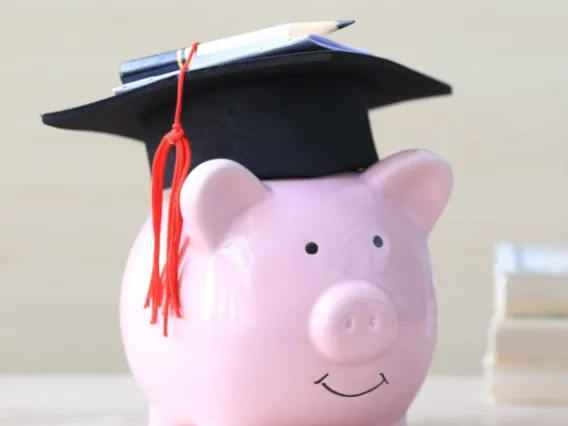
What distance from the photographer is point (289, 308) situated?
25.5 inches

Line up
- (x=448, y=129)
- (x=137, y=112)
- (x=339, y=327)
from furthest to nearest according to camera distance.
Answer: (x=448, y=129), (x=137, y=112), (x=339, y=327)

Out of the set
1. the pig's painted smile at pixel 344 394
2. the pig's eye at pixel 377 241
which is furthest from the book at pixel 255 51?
the pig's painted smile at pixel 344 394

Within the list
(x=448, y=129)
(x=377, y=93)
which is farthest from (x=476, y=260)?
(x=377, y=93)

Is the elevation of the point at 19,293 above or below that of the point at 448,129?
below

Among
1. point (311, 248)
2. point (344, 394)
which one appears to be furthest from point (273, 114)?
point (344, 394)

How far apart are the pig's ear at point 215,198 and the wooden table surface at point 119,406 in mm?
352

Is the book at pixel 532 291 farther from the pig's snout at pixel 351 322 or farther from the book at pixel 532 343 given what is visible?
the pig's snout at pixel 351 322

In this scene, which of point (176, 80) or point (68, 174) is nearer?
point (176, 80)

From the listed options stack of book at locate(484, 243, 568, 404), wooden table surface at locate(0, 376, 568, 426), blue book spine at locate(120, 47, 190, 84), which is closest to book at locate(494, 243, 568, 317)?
stack of book at locate(484, 243, 568, 404)

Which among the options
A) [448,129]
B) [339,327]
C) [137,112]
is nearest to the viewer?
[339,327]

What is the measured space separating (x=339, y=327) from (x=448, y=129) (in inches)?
27.6

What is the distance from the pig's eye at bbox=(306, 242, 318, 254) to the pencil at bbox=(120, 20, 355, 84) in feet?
0.58

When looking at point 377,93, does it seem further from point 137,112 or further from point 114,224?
point 114,224

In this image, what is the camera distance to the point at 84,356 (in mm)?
1316
